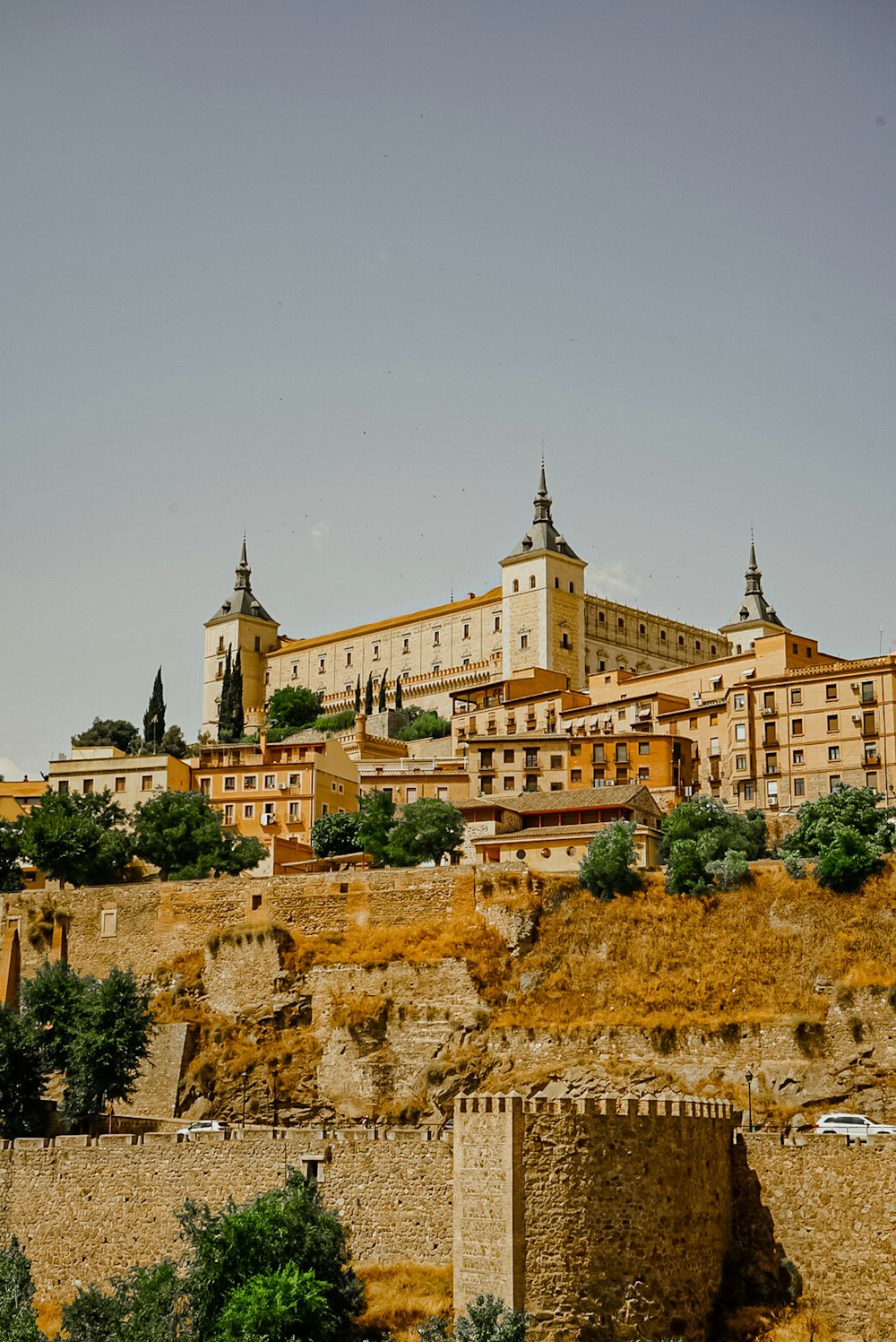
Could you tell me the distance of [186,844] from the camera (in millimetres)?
76812

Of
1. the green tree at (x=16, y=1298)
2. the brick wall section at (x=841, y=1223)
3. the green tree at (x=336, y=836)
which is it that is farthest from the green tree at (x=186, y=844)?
the brick wall section at (x=841, y=1223)

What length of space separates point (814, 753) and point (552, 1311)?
169ft

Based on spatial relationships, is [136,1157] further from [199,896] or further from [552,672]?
[552,672]

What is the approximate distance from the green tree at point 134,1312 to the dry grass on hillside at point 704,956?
2036 centimetres

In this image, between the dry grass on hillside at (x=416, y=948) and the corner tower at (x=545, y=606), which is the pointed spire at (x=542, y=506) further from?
the dry grass on hillside at (x=416, y=948)

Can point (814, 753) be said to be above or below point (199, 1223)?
above

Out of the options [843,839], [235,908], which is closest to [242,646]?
[235,908]

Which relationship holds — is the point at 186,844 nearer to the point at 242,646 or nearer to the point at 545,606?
the point at 545,606

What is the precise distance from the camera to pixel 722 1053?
54156 millimetres

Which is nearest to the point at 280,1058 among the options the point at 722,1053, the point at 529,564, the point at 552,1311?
the point at 722,1053

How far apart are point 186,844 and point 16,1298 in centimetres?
3683

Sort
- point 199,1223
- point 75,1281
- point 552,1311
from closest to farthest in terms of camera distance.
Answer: point 552,1311 < point 199,1223 < point 75,1281

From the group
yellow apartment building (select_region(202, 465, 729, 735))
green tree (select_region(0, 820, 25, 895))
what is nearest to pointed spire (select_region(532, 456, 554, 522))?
yellow apartment building (select_region(202, 465, 729, 735))

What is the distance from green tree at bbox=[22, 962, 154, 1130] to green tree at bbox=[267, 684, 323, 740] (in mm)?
73471
